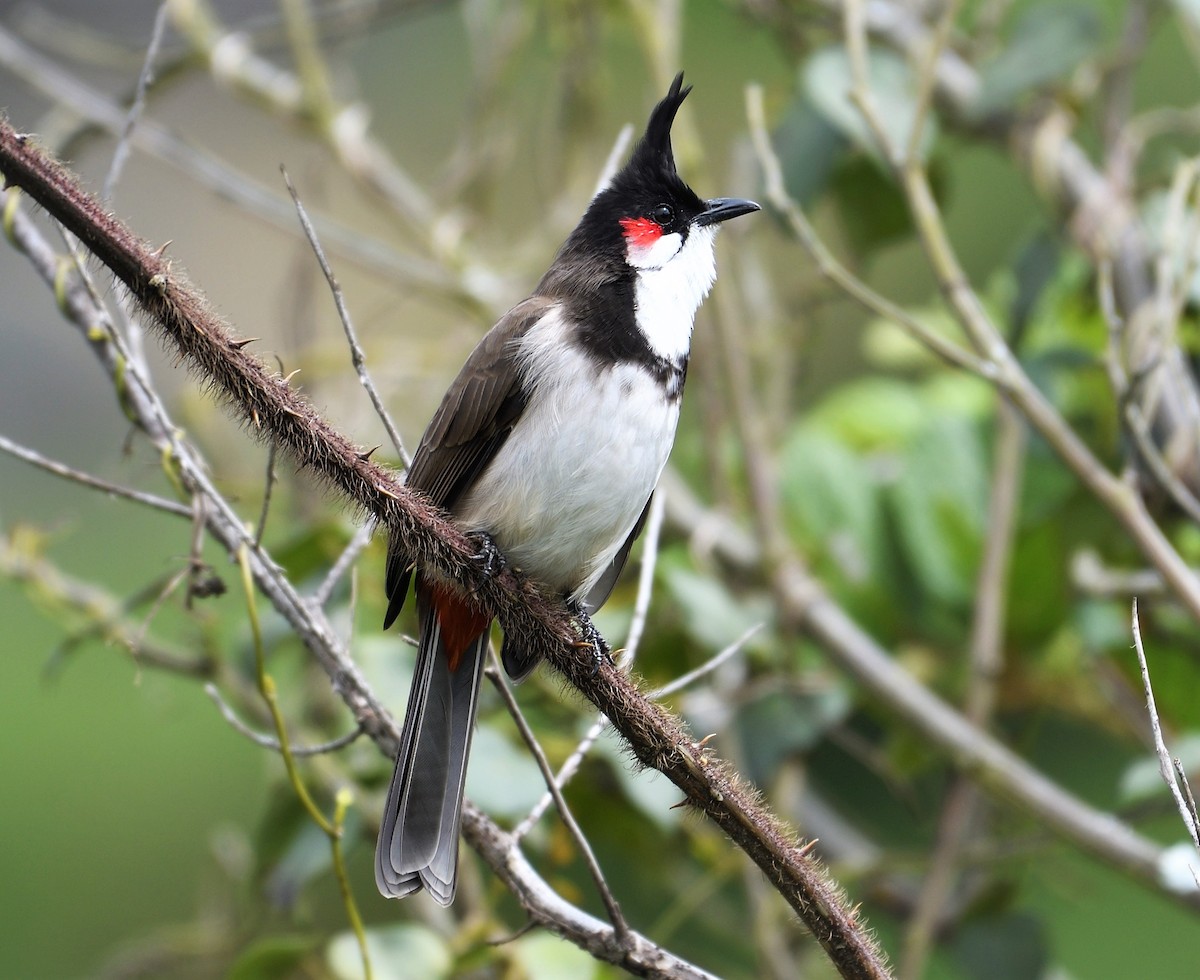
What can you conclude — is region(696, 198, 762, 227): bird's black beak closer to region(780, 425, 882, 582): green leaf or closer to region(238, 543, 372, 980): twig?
region(780, 425, 882, 582): green leaf

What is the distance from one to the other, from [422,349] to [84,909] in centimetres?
192

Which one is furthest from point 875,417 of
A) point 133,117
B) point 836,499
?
point 133,117

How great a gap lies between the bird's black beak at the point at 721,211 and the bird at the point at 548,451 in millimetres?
174

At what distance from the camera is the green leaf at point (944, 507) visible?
2.42 metres

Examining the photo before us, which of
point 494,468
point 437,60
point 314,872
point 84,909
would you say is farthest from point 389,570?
point 437,60

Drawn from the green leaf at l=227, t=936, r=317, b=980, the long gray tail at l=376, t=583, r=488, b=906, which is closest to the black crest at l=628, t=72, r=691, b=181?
the long gray tail at l=376, t=583, r=488, b=906

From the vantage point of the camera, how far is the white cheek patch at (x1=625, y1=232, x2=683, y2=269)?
188cm

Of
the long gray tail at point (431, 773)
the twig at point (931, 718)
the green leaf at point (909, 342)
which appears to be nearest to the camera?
the long gray tail at point (431, 773)

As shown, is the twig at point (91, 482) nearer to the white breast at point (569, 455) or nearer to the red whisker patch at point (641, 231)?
the white breast at point (569, 455)

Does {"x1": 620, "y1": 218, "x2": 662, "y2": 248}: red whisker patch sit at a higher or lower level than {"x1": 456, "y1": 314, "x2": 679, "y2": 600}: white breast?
higher

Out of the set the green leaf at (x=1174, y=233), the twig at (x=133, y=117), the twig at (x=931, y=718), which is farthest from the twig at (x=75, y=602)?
the green leaf at (x=1174, y=233)

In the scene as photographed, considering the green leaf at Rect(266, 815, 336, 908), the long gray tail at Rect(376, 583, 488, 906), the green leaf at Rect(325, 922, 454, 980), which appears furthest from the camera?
the green leaf at Rect(266, 815, 336, 908)

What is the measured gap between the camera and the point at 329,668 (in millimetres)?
1332

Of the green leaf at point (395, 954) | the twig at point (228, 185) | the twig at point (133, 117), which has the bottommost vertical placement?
the green leaf at point (395, 954)
